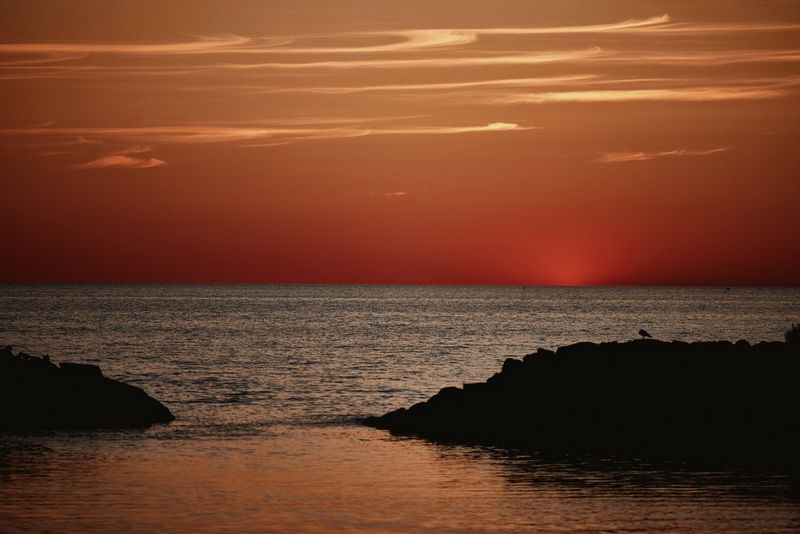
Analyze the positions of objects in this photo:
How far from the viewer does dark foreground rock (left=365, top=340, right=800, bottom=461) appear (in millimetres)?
40469

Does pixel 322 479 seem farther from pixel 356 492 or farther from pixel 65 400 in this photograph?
pixel 65 400

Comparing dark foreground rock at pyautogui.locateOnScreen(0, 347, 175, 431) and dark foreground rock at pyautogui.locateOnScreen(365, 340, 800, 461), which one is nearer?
dark foreground rock at pyautogui.locateOnScreen(365, 340, 800, 461)

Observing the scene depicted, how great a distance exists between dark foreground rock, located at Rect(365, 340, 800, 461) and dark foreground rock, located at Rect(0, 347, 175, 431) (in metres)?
10.5

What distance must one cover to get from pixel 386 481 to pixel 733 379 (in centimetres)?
1725

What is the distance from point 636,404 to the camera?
4259 cm

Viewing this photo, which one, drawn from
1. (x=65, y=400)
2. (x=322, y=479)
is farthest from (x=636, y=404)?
(x=65, y=400)

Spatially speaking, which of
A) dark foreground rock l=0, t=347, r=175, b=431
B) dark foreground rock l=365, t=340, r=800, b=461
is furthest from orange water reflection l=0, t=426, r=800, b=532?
dark foreground rock l=0, t=347, r=175, b=431

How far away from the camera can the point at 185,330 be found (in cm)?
12825

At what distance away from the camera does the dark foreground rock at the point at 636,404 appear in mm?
40469

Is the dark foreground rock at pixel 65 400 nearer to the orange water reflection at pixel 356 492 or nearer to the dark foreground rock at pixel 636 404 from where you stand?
the orange water reflection at pixel 356 492

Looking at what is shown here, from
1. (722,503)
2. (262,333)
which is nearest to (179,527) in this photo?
(722,503)

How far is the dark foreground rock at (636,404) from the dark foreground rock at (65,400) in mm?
10501

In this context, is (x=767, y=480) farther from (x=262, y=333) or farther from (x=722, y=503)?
(x=262, y=333)

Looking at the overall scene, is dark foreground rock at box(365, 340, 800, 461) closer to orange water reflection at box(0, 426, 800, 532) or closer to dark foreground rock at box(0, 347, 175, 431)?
orange water reflection at box(0, 426, 800, 532)
